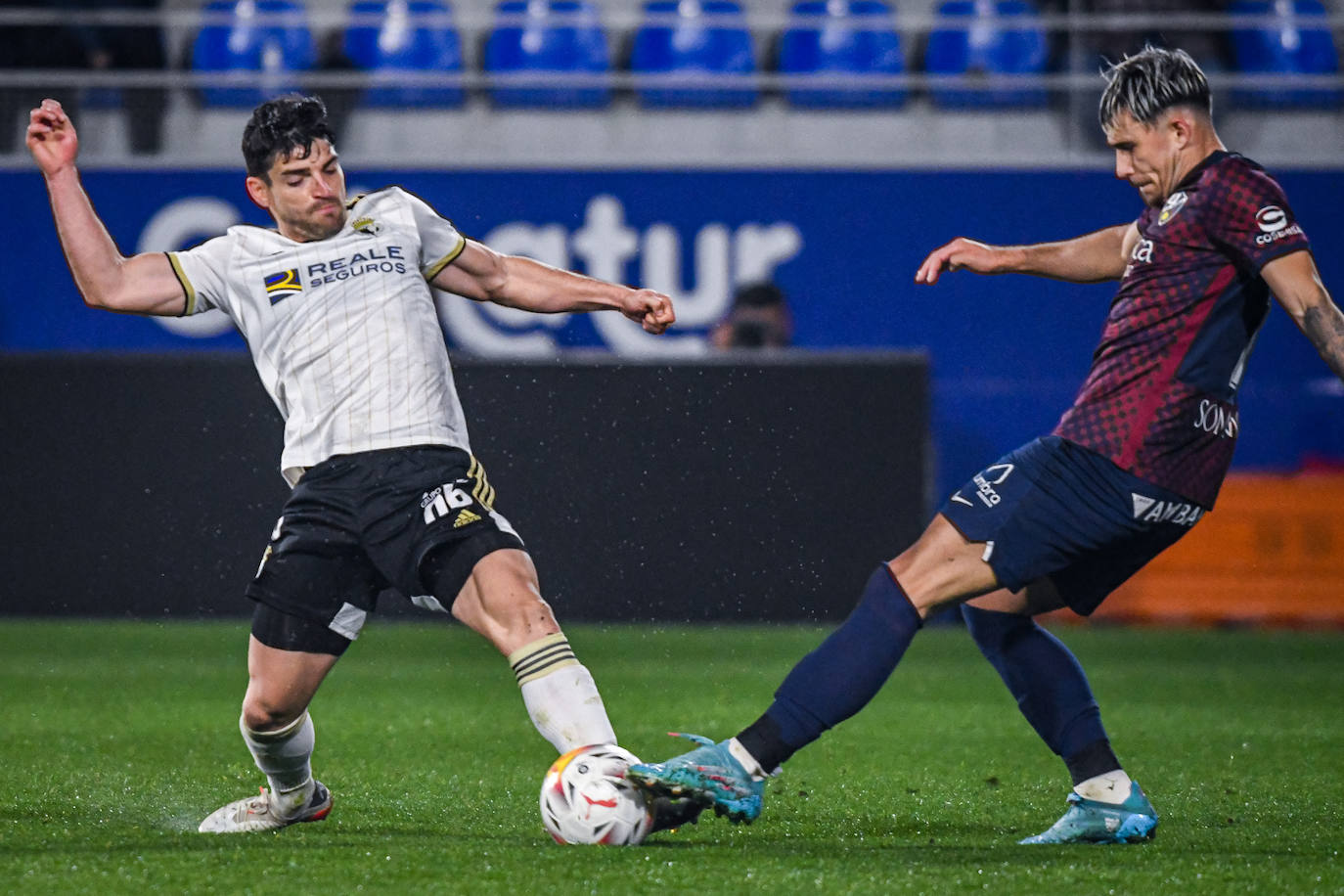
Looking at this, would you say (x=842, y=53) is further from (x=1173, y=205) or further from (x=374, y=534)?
(x=374, y=534)

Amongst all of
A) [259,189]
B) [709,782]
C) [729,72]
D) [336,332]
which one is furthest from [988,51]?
[709,782]

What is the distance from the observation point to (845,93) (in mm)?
12938

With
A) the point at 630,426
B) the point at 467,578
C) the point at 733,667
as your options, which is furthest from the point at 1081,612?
the point at 630,426

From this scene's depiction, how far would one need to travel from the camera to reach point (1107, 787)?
4355mm

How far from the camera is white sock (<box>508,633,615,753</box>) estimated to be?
412 cm

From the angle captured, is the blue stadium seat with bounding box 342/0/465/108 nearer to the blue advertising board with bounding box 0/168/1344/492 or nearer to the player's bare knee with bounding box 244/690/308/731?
the blue advertising board with bounding box 0/168/1344/492

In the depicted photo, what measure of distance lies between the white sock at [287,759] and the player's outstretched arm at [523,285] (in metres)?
1.20

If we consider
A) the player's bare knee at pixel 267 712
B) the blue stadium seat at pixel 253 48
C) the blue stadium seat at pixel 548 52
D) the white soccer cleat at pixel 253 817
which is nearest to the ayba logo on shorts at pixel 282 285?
the player's bare knee at pixel 267 712

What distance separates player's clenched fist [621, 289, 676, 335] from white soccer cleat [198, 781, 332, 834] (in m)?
1.49

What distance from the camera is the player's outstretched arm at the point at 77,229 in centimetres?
435

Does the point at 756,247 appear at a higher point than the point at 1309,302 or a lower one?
lower

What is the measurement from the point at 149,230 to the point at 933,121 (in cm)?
554

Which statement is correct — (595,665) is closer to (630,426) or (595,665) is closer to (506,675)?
(506,675)

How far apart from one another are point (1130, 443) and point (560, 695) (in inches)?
56.4
